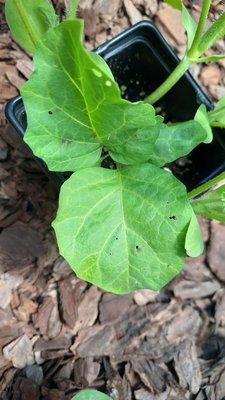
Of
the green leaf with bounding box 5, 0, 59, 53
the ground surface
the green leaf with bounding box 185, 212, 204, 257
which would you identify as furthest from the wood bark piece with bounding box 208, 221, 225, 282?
the green leaf with bounding box 5, 0, 59, 53

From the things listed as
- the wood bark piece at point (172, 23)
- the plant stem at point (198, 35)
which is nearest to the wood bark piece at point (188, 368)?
the plant stem at point (198, 35)

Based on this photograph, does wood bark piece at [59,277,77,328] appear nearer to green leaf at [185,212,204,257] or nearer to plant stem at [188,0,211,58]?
green leaf at [185,212,204,257]

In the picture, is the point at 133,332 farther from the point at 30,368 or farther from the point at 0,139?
the point at 0,139

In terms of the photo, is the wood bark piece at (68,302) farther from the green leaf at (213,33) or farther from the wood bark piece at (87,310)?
the green leaf at (213,33)

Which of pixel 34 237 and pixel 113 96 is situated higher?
pixel 113 96

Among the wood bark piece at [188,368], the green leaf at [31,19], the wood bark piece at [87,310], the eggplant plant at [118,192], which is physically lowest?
the wood bark piece at [188,368]

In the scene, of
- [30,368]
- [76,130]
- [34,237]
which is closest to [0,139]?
[34,237]

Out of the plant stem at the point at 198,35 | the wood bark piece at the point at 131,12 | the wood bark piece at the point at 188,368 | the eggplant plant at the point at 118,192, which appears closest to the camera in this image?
the eggplant plant at the point at 118,192
